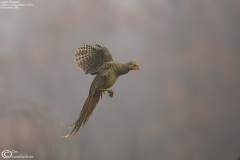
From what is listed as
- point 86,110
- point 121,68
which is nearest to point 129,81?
point 121,68

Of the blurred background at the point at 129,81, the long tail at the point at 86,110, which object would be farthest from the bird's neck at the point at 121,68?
the blurred background at the point at 129,81

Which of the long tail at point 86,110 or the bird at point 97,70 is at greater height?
the bird at point 97,70

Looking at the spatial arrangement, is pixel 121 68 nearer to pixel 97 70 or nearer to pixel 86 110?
pixel 97 70

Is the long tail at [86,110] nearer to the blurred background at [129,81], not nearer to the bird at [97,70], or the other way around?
the bird at [97,70]

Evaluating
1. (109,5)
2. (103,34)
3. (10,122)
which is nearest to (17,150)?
(10,122)

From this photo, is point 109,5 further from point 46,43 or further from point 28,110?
point 28,110

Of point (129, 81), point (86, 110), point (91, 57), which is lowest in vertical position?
point (86, 110)

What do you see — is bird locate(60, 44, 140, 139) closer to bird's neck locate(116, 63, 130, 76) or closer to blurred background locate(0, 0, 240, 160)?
bird's neck locate(116, 63, 130, 76)

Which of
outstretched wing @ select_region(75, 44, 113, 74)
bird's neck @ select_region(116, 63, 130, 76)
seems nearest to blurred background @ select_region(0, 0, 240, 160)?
outstretched wing @ select_region(75, 44, 113, 74)
